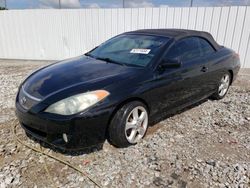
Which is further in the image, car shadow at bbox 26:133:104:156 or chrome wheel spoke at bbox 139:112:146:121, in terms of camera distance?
chrome wheel spoke at bbox 139:112:146:121

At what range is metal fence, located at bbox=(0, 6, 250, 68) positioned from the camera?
24.1 ft

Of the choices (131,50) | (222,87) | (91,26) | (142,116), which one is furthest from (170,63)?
(91,26)

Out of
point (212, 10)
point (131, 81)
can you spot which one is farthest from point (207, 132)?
point (212, 10)

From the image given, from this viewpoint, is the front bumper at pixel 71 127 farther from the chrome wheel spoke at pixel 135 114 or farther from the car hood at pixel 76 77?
the chrome wheel spoke at pixel 135 114

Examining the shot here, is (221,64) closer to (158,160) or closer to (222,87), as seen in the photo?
(222,87)

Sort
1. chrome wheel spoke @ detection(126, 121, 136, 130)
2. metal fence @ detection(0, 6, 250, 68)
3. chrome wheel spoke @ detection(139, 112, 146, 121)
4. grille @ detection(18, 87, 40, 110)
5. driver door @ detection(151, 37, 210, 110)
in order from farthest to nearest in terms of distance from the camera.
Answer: metal fence @ detection(0, 6, 250, 68), driver door @ detection(151, 37, 210, 110), chrome wheel spoke @ detection(139, 112, 146, 121), chrome wheel spoke @ detection(126, 121, 136, 130), grille @ detection(18, 87, 40, 110)

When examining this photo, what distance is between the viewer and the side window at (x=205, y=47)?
409cm

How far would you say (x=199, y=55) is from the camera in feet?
12.9

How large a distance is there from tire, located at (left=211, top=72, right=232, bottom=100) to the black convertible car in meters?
0.47

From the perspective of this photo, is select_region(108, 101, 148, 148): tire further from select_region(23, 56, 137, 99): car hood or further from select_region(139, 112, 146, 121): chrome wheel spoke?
select_region(23, 56, 137, 99): car hood

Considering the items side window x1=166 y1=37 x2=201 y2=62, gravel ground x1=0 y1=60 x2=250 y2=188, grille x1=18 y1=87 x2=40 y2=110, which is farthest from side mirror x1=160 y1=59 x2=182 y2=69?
grille x1=18 y1=87 x2=40 y2=110

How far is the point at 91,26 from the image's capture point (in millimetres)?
8820

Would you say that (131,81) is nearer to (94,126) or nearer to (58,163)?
(94,126)

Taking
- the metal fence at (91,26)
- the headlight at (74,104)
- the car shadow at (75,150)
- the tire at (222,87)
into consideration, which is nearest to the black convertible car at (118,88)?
the headlight at (74,104)
